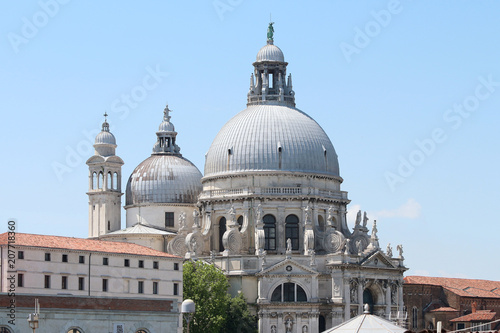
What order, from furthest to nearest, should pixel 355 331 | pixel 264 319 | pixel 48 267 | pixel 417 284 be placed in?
pixel 417 284
pixel 264 319
pixel 48 267
pixel 355 331

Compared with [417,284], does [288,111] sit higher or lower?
higher

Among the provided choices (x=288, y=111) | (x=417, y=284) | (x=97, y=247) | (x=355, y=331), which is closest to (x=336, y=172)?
(x=288, y=111)

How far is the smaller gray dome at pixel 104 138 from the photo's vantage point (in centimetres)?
11350

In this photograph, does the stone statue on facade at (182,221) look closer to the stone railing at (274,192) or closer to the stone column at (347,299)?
the stone railing at (274,192)

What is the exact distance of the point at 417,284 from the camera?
12331 cm

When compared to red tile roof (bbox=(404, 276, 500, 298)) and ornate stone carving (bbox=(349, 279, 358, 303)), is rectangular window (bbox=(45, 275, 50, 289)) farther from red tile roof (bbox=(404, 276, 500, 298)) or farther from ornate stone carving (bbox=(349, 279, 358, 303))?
red tile roof (bbox=(404, 276, 500, 298))

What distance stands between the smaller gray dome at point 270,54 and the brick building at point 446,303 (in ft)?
83.6

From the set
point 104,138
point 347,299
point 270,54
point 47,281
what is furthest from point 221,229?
point 47,281

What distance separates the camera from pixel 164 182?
116 m

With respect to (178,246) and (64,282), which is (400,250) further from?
(64,282)

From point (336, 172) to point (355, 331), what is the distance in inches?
1906

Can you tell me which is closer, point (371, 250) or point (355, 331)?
point (355, 331)

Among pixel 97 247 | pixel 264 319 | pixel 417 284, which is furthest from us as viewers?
pixel 417 284

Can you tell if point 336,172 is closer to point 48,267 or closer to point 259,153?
point 259,153
